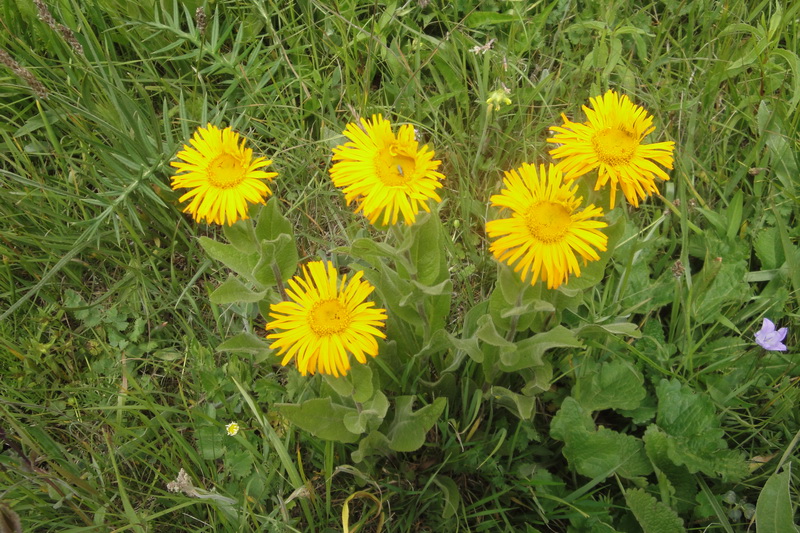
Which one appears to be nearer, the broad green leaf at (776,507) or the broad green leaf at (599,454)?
the broad green leaf at (776,507)

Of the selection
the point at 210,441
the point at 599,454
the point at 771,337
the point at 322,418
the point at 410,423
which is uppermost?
the point at 771,337

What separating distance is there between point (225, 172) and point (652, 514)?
1.68 metres

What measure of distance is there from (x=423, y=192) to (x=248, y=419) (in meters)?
1.28

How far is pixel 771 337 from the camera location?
2.07 metres

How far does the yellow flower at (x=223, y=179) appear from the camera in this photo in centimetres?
163

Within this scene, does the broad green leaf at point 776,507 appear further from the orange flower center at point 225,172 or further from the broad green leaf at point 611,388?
the orange flower center at point 225,172

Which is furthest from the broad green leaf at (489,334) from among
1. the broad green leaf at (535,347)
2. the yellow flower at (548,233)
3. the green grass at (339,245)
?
the green grass at (339,245)

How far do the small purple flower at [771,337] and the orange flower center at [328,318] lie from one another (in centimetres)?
150

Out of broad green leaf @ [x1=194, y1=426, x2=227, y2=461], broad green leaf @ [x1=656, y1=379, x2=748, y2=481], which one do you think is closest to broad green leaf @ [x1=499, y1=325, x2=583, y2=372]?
broad green leaf @ [x1=656, y1=379, x2=748, y2=481]

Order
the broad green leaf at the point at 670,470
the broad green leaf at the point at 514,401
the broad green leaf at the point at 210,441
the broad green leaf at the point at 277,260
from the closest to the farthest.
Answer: the broad green leaf at the point at 277,260 < the broad green leaf at the point at 514,401 < the broad green leaf at the point at 670,470 < the broad green leaf at the point at 210,441

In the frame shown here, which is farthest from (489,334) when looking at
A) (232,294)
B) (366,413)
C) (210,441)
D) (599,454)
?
(210,441)

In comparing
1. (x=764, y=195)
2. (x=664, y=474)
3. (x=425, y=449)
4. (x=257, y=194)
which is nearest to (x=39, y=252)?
(x=257, y=194)

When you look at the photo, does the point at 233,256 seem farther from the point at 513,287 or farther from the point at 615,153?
the point at 615,153

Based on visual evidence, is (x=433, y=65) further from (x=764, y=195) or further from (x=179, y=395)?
(x=179, y=395)
